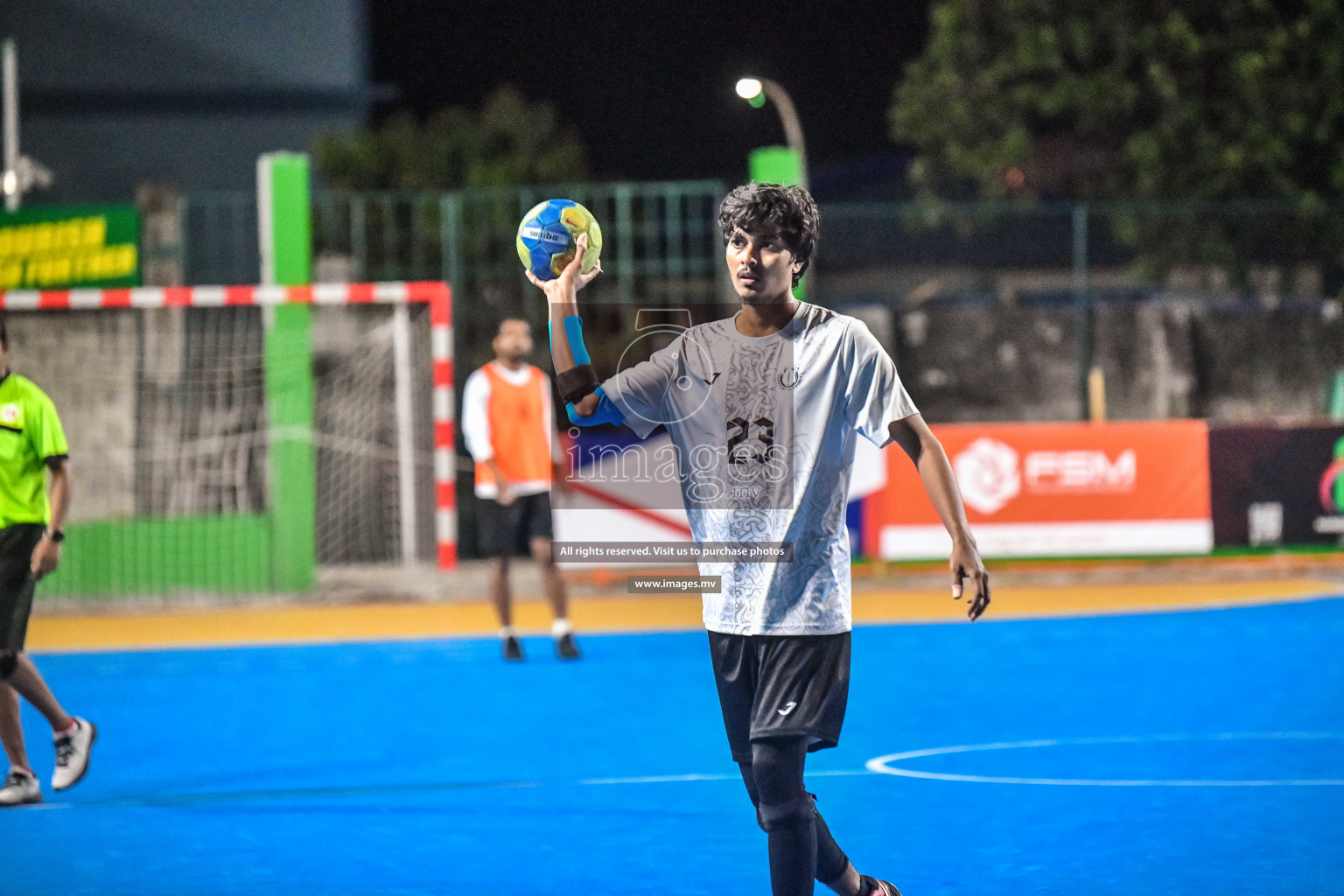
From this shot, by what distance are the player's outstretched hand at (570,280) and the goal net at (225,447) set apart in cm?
1111

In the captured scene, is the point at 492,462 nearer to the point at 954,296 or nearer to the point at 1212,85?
the point at 954,296

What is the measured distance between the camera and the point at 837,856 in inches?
191

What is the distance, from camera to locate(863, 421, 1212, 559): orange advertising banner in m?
15.4

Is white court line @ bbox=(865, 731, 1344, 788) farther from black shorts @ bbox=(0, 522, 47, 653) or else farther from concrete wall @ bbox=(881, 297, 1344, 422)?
concrete wall @ bbox=(881, 297, 1344, 422)

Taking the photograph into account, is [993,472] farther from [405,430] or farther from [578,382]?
[578,382]

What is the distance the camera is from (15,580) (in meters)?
7.17

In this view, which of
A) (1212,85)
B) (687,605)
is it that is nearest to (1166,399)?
(1212,85)

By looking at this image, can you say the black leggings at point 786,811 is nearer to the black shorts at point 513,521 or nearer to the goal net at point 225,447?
the black shorts at point 513,521

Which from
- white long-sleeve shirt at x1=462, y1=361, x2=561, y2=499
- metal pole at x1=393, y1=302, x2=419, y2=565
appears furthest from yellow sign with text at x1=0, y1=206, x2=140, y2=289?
white long-sleeve shirt at x1=462, y1=361, x2=561, y2=499

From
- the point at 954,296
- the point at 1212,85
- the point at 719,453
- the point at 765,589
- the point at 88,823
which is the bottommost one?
the point at 88,823

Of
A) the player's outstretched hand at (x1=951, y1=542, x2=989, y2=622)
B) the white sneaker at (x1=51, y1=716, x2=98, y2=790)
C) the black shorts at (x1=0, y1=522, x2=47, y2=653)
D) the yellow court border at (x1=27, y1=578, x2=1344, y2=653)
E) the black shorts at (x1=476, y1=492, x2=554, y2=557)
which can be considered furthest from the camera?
the yellow court border at (x1=27, y1=578, x2=1344, y2=653)

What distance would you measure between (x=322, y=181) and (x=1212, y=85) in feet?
77.1

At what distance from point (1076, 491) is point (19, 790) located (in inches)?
410

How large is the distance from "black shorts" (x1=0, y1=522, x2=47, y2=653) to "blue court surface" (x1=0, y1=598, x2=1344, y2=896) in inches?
30.8
